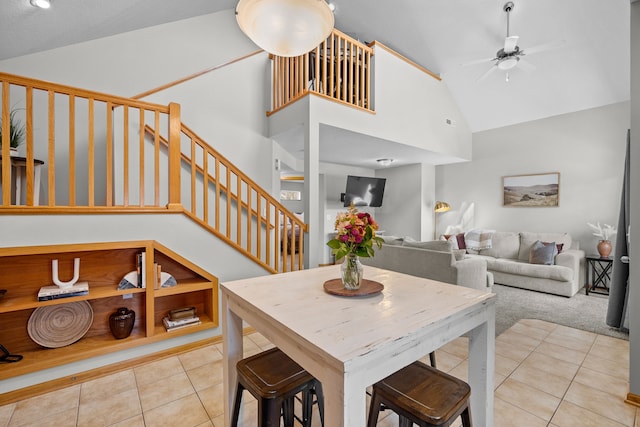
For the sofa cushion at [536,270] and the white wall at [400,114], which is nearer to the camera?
the white wall at [400,114]

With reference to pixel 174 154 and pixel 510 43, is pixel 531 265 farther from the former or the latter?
pixel 174 154

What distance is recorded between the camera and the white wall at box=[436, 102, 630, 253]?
14.1 ft

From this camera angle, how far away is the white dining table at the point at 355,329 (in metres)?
0.80

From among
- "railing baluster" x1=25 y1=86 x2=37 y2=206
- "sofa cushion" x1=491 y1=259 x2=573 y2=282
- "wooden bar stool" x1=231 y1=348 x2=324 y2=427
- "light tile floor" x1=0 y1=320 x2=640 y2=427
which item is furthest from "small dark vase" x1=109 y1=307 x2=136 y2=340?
"sofa cushion" x1=491 y1=259 x2=573 y2=282

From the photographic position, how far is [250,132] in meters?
4.03

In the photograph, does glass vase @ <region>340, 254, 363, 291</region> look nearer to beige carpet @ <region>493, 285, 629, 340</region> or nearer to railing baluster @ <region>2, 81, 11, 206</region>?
beige carpet @ <region>493, 285, 629, 340</region>

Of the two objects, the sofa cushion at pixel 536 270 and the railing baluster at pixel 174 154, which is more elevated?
the railing baluster at pixel 174 154

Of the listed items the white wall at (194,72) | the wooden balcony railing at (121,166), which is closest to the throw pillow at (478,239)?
the wooden balcony railing at (121,166)

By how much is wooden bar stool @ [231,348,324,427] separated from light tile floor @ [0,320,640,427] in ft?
1.31

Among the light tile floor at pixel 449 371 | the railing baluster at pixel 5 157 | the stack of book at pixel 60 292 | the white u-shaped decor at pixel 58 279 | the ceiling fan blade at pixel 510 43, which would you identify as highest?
the ceiling fan blade at pixel 510 43

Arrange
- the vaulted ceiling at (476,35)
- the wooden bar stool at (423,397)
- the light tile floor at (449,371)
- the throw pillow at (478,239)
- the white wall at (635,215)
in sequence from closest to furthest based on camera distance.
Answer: the wooden bar stool at (423,397), the light tile floor at (449,371), the white wall at (635,215), the vaulted ceiling at (476,35), the throw pillow at (478,239)

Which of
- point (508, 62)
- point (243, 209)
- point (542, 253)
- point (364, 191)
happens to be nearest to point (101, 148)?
point (243, 209)

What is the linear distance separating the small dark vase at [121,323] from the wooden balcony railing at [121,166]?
0.85 metres

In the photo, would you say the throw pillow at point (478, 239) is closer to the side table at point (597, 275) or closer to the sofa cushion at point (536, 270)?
the sofa cushion at point (536, 270)
